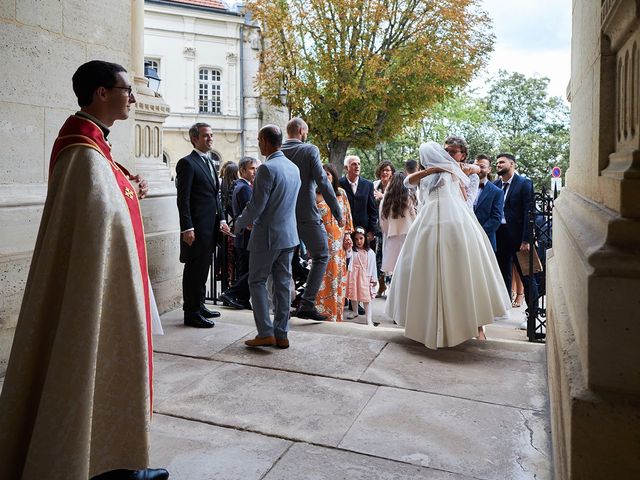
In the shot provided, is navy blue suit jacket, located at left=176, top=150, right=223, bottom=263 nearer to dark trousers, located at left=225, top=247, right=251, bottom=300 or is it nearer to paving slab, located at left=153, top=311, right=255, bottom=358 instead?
paving slab, located at left=153, top=311, right=255, bottom=358

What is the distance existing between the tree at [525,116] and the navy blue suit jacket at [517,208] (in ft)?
84.5

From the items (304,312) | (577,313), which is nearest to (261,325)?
(304,312)

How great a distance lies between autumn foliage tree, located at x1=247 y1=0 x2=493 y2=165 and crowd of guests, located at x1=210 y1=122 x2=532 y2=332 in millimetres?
13110

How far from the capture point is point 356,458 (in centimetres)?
289

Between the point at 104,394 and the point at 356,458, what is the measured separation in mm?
1252

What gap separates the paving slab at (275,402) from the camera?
3246 millimetres

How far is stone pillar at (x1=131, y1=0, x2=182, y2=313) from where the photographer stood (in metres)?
5.98

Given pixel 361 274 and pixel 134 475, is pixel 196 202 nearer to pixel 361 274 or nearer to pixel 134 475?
pixel 361 274

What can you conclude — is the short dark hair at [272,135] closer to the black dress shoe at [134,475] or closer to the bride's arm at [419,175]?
the bride's arm at [419,175]

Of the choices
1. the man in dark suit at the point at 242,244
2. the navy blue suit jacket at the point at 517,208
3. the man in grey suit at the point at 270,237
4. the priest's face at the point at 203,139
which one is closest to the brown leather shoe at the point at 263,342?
the man in grey suit at the point at 270,237

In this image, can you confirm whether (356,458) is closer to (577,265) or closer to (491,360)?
(577,265)

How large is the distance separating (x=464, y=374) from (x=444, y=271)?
0.94 metres

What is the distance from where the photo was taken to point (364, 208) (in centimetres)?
777

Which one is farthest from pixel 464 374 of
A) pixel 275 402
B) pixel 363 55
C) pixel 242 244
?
pixel 363 55
